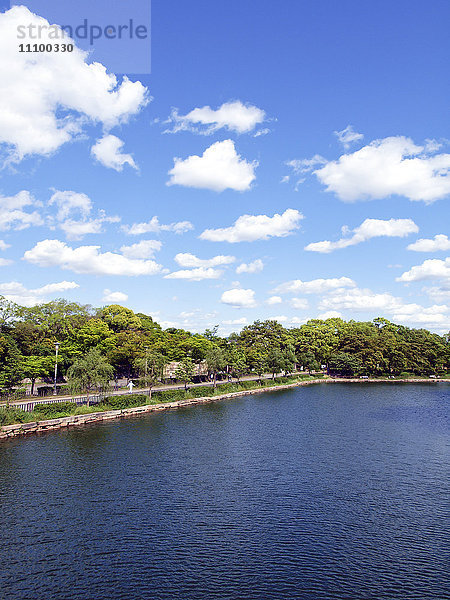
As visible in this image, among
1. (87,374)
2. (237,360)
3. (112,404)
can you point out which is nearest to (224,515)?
(87,374)

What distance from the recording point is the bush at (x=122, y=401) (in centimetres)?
5606

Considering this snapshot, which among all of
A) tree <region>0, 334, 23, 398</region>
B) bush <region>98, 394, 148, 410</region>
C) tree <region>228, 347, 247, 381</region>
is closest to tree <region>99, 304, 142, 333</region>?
tree <region>228, 347, 247, 381</region>

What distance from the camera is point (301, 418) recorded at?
55188mm

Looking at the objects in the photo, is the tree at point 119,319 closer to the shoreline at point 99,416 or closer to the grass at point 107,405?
the grass at point 107,405

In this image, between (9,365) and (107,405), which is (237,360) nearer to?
(107,405)

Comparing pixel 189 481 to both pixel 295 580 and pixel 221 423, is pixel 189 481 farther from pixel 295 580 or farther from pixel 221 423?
pixel 221 423

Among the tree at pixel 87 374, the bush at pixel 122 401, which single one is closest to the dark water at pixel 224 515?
the tree at pixel 87 374

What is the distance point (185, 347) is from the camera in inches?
3757

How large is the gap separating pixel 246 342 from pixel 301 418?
69667mm

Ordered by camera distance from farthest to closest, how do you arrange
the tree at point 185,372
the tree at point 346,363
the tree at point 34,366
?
the tree at point 346,363 < the tree at point 185,372 < the tree at point 34,366

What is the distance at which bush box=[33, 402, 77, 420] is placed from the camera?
155 feet

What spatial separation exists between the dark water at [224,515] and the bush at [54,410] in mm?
4740

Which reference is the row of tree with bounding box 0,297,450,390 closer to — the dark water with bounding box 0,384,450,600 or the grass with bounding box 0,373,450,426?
the grass with bounding box 0,373,450,426

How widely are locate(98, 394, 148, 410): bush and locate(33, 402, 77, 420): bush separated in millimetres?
5114
